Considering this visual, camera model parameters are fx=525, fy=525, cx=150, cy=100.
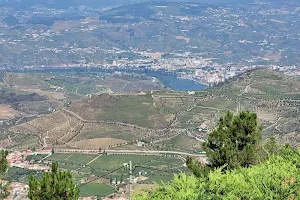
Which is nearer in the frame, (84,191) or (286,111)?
(84,191)

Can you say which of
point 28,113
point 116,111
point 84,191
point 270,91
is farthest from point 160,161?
point 28,113

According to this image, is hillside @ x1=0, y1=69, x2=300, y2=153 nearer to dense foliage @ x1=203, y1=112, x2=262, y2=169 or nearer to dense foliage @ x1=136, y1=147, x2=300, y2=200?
dense foliage @ x1=203, y1=112, x2=262, y2=169

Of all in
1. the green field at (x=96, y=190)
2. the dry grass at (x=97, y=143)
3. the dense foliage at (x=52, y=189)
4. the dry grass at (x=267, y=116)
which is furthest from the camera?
the dry grass at (x=267, y=116)

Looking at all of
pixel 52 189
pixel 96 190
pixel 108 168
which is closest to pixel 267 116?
pixel 108 168

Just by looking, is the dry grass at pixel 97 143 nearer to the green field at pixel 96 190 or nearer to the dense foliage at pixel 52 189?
the green field at pixel 96 190

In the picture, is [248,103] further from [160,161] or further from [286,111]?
[160,161]

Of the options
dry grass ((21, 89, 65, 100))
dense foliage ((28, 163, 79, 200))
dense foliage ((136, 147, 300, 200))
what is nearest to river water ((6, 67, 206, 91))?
dry grass ((21, 89, 65, 100))

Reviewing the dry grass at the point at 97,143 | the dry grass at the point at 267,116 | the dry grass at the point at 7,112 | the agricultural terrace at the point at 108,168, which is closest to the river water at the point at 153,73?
the dry grass at the point at 7,112
